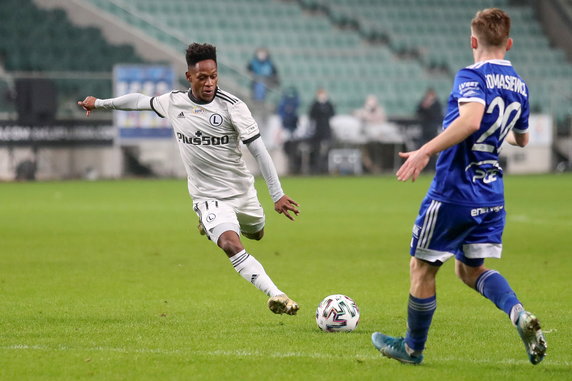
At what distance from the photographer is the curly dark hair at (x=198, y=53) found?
7.97 metres

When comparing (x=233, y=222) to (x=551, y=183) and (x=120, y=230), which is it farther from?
(x=551, y=183)

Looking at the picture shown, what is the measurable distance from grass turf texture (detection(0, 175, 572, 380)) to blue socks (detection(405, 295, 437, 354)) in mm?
181

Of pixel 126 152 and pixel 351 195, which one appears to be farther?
pixel 126 152

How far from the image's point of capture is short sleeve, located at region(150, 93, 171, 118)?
8484 mm

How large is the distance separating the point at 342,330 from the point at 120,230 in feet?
30.2

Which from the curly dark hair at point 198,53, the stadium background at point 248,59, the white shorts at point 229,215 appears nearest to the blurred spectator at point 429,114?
the stadium background at point 248,59

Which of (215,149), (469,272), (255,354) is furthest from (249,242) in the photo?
(469,272)

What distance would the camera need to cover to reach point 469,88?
19.5 feet

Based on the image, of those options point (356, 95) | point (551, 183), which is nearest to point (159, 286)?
point (551, 183)

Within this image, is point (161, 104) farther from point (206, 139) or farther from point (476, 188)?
point (476, 188)

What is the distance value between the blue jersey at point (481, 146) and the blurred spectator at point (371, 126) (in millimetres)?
26165

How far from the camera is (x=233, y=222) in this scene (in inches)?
323

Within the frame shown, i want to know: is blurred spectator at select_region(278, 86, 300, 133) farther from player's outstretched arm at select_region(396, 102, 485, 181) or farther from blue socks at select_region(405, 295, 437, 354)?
player's outstretched arm at select_region(396, 102, 485, 181)

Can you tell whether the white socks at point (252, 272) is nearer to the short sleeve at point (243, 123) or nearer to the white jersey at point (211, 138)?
the white jersey at point (211, 138)
